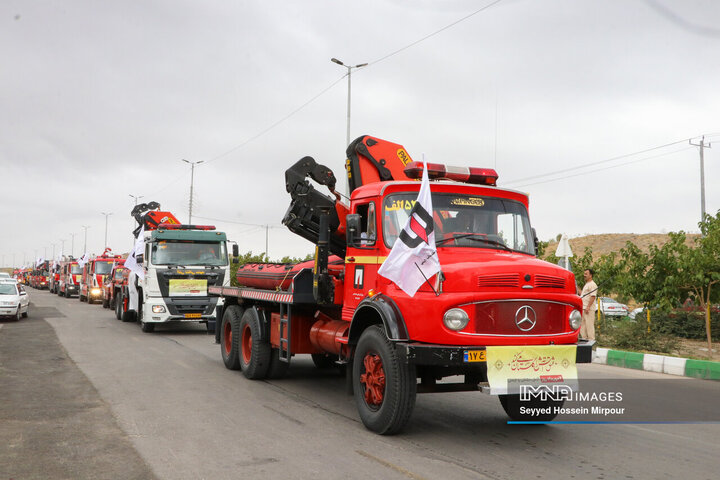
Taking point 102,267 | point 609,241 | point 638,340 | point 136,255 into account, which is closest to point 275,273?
point 638,340

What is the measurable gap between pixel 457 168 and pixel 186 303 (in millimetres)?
11748

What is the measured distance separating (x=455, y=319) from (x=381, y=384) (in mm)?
1084

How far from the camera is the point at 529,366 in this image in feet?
19.4

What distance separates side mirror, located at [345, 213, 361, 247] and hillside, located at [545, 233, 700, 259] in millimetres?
59059

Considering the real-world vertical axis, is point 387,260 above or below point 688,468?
above

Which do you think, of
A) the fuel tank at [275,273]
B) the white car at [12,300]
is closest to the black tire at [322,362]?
the fuel tank at [275,273]

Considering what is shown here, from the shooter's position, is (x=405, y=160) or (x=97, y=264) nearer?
(x=405, y=160)

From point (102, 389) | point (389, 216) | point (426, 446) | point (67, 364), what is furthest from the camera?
point (67, 364)

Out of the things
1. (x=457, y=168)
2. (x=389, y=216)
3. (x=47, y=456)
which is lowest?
(x=47, y=456)

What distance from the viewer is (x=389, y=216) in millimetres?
6926

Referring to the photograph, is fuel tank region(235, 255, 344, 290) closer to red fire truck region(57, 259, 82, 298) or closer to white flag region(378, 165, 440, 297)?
white flag region(378, 165, 440, 297)

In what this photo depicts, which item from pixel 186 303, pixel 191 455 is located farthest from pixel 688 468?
pixel 186 303

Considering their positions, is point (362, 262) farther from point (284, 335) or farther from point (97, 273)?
point (97, 273)

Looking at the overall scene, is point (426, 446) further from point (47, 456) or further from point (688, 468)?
point (47, 456)
